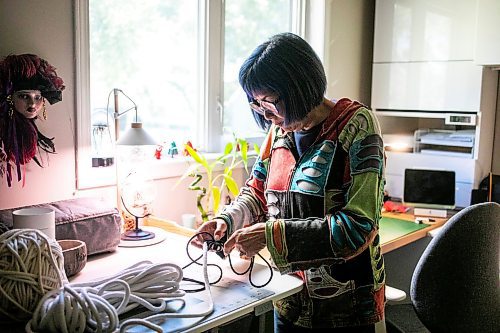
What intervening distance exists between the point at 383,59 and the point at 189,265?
189 cm

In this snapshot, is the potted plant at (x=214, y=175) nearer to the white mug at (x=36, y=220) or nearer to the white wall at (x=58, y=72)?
the white wall at (x=58, y=72)

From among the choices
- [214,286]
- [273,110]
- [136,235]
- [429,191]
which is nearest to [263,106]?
[273,110]

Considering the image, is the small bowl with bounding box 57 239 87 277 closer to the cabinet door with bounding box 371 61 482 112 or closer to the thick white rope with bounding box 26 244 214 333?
the thick white rope with bounding box 26 244 214 333

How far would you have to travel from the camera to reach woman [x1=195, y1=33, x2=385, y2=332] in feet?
4.23

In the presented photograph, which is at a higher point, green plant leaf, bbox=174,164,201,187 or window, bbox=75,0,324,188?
window, bbox=75,0,324,188

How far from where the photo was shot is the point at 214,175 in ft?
7.99

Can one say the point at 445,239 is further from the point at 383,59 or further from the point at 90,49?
the point at 383,59

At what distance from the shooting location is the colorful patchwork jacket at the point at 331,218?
128cm

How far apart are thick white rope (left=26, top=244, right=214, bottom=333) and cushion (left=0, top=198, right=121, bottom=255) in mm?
306

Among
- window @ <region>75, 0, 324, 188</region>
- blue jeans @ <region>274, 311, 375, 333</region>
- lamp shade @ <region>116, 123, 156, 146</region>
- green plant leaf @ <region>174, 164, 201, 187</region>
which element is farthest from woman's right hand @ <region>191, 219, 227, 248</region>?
green plant leaf @ <region>174, 164, 201, 187</region>

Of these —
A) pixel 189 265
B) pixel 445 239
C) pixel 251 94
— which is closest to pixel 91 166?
pixel 189 265

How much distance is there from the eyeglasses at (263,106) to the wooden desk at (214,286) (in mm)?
409

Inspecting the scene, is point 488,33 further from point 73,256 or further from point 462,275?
point 73,256

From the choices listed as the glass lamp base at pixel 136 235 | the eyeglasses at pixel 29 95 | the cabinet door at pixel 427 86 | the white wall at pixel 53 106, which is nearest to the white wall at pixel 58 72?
the white wall at pixel 53 106
